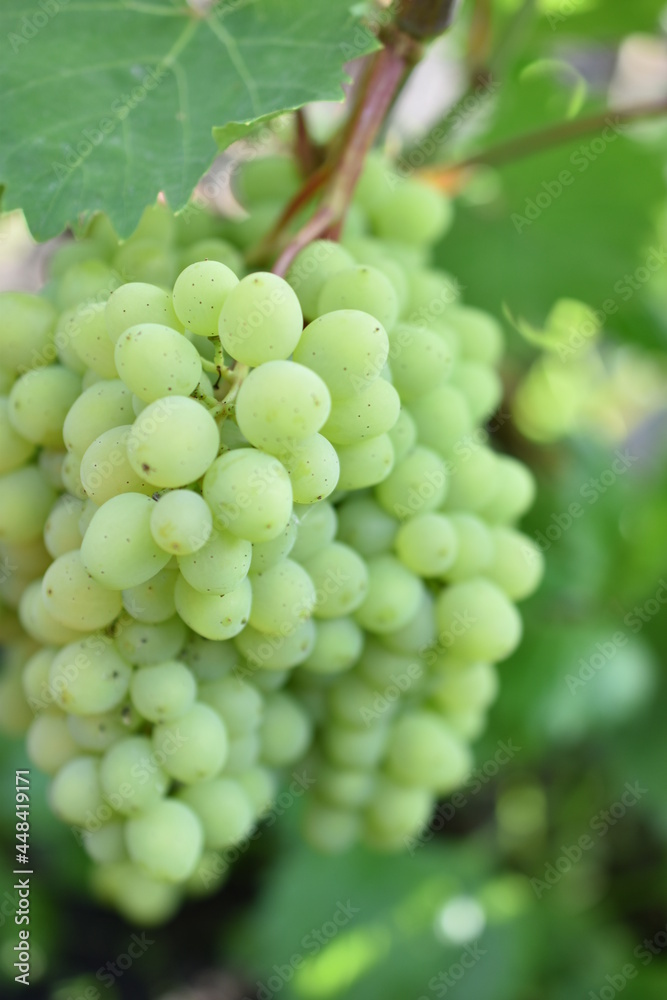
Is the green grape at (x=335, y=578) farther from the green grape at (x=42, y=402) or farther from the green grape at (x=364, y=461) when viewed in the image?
the green grape at (x=42, y=402)

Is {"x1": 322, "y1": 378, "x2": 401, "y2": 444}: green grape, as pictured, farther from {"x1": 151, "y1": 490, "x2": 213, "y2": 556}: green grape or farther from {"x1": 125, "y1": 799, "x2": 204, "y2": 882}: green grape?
{"x1": 125, "y1": 799, "x2": 204, "y2": 882}: green grape

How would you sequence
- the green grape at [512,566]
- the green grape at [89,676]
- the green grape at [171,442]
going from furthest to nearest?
the green grape at [512,566]
the green grape at [89,676]
the green grape at [171,442]

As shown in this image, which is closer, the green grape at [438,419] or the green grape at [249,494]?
the green grape at [249,494]

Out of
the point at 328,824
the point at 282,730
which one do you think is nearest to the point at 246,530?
the point at 282,730

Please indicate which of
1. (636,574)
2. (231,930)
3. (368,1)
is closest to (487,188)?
(368,1)

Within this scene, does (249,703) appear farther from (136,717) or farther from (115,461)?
(115,461)

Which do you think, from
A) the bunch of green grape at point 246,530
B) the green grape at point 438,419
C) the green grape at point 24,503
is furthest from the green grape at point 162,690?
the green grape at point 438,419

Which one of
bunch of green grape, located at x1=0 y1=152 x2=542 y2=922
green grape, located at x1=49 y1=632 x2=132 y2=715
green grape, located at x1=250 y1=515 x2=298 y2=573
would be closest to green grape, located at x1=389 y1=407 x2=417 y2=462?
bunch of green grape, located at x1=0 y1=152 x2=542 y2=922
